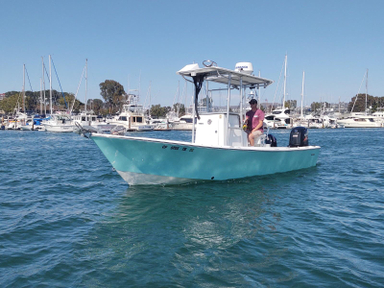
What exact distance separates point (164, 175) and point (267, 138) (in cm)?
494

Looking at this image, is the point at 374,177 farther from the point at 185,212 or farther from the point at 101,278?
the point at 101,278

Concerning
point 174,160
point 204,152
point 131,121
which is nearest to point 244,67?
point 204,152

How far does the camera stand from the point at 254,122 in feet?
36.0

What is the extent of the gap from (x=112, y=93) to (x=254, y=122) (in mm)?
97869

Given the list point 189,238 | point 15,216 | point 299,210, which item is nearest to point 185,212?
point 189,238

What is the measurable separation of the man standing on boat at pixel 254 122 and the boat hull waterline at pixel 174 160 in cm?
73

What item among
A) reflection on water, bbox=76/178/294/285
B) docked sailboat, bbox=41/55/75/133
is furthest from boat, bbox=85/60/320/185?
docked sailboat, bbox=41/55/75/133

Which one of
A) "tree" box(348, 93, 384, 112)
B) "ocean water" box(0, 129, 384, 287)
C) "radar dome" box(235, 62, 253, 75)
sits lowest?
"ocean water" box(0, 129, 384, 287)

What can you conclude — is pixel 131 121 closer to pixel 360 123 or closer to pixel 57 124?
pixel 57 124

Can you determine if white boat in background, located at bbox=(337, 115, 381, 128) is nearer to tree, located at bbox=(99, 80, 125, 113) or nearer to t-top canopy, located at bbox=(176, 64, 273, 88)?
tree, located at bbox=(99, 80, 125, 113)

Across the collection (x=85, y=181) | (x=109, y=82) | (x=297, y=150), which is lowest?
(x=85, y=181)

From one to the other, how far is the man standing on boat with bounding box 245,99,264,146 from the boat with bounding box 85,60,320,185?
0.83 ft

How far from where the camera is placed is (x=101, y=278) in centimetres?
438

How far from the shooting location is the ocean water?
4.45 meters
